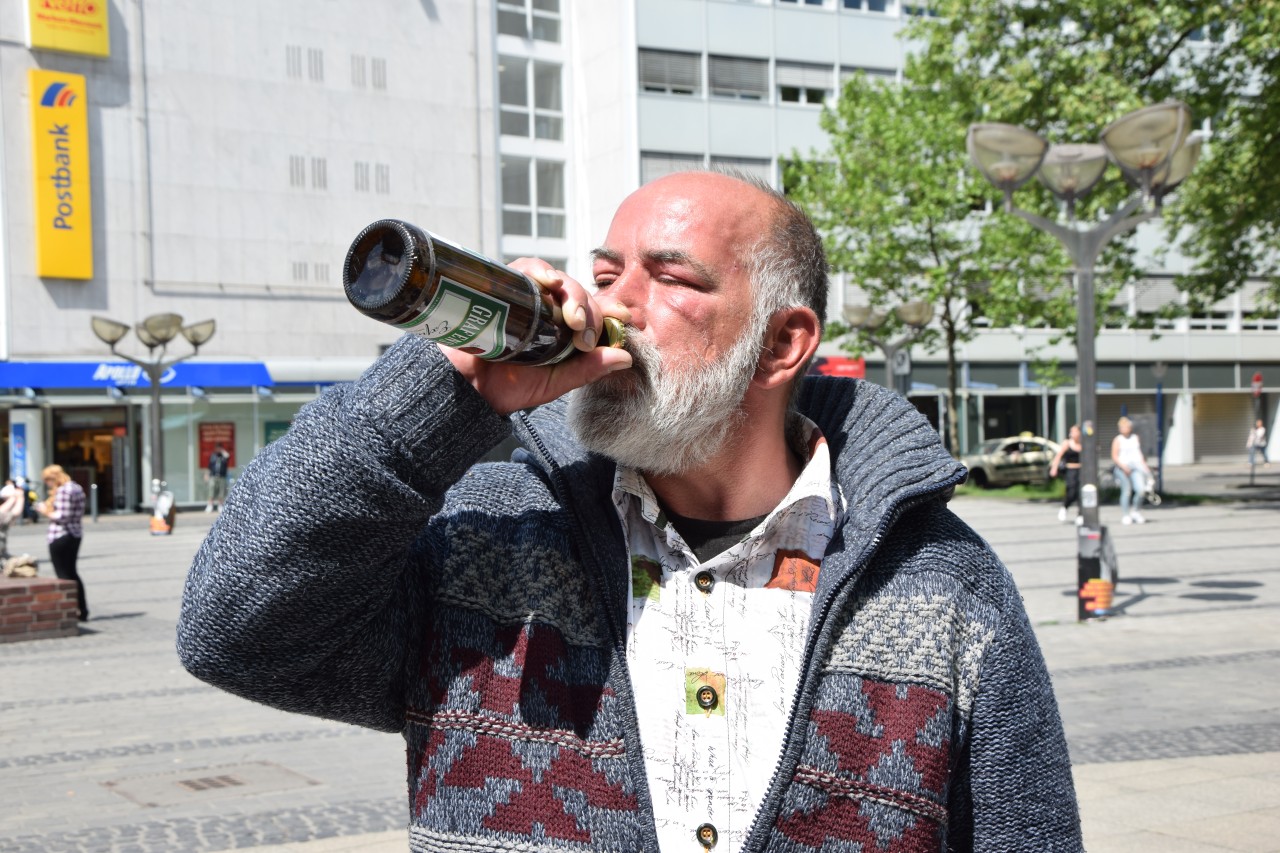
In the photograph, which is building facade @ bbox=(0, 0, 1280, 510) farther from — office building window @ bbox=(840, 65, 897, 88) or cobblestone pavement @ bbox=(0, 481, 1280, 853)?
cobblestone pavement @ bbox=(0, 481, 1280, 853)

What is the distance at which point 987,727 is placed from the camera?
191 cm

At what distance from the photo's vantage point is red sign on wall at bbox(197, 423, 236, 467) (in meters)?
34.3

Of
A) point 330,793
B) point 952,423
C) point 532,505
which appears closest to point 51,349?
point 952,423

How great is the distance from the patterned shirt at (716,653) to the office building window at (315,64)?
3715 cm

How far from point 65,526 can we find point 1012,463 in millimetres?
26057

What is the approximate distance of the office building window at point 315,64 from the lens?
36844mm

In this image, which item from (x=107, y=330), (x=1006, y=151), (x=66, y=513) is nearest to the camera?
(x=1006, y=151)

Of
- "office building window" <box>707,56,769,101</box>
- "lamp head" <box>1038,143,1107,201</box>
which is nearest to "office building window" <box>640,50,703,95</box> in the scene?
"office building window" <box>707,56,769,101</box>

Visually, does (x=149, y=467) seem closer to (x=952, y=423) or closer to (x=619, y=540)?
(x=952, y=423)

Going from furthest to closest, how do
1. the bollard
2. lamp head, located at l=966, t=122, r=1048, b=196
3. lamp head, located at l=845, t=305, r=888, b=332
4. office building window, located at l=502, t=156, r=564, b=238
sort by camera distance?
office building window, located at l=502, t=156, r=564, b=238 < lamp head, located at l=845, t=305, r=888, b=332 < lamp head, located at l=966, t=122, r=1048, b=196 < the bollard

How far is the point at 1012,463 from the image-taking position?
34.6 meters

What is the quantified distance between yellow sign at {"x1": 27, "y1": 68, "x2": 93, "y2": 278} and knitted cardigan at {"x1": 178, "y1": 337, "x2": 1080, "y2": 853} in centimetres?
3371

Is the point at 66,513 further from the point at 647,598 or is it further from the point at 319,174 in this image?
the point at 319,174

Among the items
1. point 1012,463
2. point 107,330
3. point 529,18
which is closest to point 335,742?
point 107,330
